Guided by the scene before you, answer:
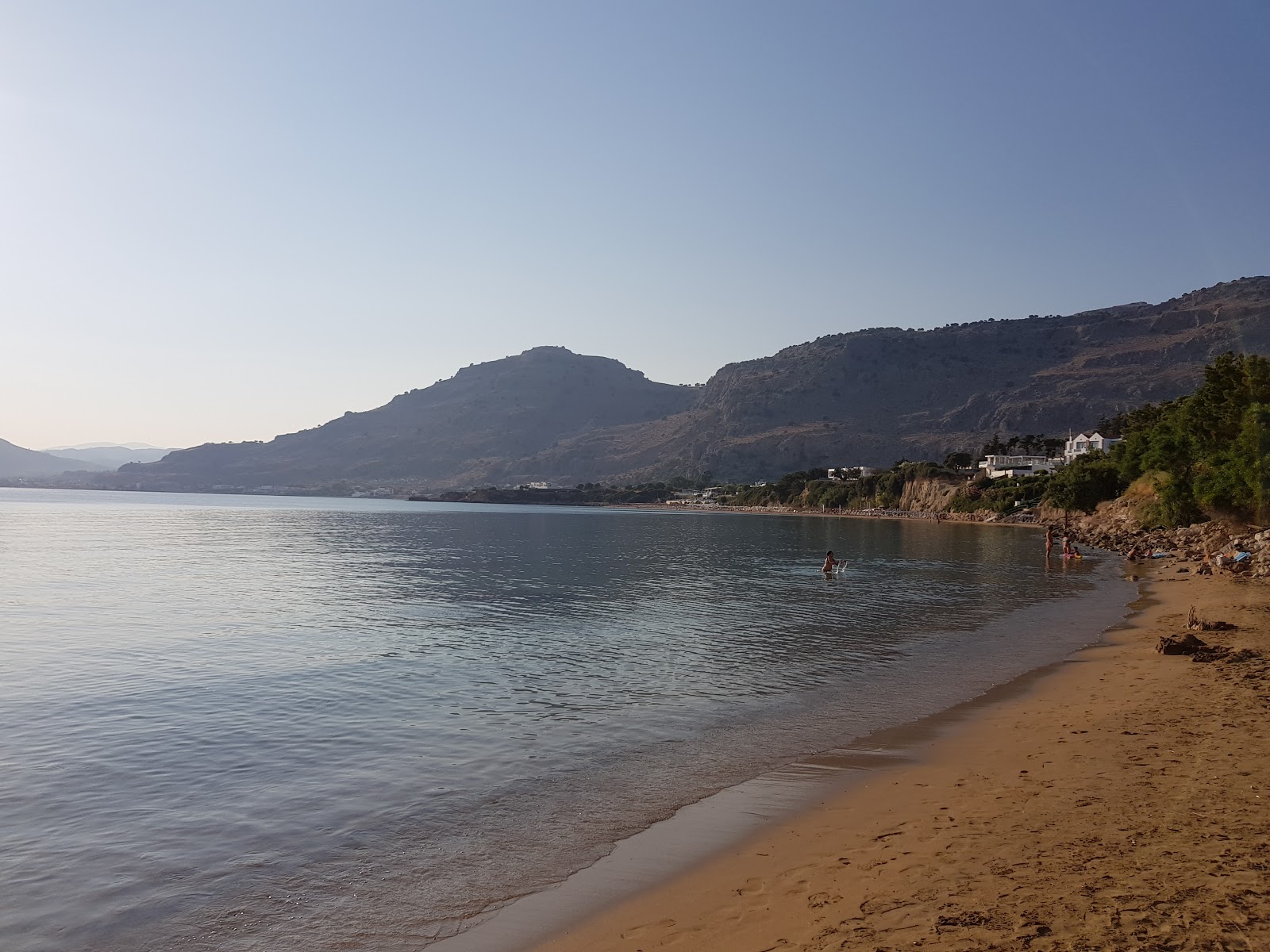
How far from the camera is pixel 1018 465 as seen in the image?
160875 millimetres

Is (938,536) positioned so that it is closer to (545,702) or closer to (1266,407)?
(1266,407)

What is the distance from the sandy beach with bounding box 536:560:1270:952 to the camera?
7.05 metres

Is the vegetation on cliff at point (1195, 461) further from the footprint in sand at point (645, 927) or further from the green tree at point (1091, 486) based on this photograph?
the footprint in sand at point (645, 927)

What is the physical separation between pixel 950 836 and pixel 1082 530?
284 feet

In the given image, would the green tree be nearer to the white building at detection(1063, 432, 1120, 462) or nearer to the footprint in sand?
the white building at detection(1063, 432, 1120, 462)

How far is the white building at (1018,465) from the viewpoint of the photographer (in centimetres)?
15300

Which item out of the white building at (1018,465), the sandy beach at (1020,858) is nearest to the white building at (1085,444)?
the white building at (1018,465)

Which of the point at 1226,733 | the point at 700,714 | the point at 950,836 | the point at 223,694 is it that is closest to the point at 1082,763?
the point at 1226,733

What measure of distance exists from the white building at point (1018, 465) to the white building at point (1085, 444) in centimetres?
295

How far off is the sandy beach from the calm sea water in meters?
2.08

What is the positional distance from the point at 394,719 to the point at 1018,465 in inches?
6464

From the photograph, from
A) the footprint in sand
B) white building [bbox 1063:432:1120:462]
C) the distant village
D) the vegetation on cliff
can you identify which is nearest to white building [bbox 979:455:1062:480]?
the distant village

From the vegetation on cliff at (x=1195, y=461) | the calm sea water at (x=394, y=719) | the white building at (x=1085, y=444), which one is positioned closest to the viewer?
the calm sea water at (x=394, y=719)

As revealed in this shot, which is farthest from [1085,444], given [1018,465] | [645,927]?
[645,927]
